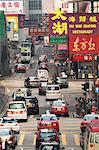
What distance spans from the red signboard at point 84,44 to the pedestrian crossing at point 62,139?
10131mm

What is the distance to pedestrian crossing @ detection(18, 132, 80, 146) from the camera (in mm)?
35312

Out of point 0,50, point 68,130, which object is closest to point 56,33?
point 68,130

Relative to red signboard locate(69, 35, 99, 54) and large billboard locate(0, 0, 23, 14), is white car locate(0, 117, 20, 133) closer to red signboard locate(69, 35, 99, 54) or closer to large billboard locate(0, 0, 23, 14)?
red signboard locate(69, 35, 99, 54)

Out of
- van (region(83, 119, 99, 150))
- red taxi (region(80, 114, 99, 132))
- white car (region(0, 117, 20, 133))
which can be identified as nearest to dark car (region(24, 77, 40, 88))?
white car (region(0, 117, 20, 133))

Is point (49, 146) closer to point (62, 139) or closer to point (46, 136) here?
point (46, 136)

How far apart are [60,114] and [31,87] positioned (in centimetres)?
2503

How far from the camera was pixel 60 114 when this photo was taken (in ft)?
163

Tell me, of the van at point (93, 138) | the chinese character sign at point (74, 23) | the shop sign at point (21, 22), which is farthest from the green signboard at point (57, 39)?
the shop sign at point (21, 22)

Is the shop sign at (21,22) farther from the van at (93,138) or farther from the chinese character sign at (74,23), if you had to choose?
the van at (93,138)

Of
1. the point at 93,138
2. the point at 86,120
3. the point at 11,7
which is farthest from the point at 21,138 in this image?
the point at 11,7

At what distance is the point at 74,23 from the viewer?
47156 millimetres

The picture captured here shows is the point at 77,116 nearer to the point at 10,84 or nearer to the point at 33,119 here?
the point at 33,119

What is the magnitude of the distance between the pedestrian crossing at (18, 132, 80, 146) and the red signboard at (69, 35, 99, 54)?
33.2 feet

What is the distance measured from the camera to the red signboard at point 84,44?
158ft
